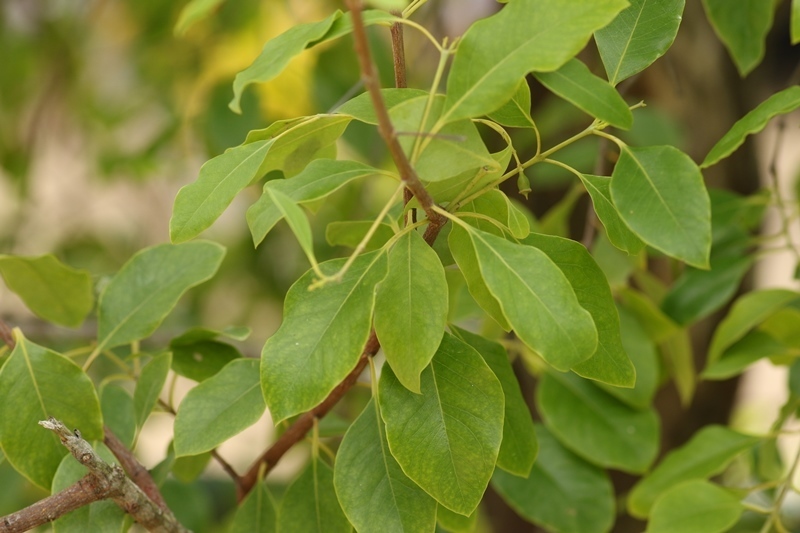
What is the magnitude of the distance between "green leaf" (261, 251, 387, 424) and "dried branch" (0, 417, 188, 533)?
11 centimetres

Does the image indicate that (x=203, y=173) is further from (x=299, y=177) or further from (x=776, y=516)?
(x=776, y=516)

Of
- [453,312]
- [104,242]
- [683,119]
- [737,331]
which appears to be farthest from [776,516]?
[104,242]

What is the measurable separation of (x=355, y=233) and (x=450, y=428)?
187mm

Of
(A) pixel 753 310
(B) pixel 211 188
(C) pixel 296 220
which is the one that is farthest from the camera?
(A) pixel 753 310

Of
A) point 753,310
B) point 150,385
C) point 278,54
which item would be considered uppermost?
point 278,54

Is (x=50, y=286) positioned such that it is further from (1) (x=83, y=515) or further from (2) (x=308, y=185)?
(2) (x=308, y=185)

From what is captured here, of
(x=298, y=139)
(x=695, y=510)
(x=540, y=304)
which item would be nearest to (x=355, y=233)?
(x=298, y=139)

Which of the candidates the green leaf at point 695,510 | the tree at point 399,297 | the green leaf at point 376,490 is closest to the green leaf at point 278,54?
the tree at point 399,297

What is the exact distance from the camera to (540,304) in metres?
0.45

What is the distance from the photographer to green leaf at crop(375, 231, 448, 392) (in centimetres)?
48

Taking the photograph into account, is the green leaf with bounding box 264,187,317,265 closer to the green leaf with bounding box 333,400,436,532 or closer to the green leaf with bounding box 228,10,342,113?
the green leaf with bounding box 228,10,342,113

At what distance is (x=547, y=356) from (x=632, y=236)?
0.40 ft

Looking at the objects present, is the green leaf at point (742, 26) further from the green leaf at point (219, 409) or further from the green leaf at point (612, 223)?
the green leaf at point (219, 409)

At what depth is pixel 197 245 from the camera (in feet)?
2.28
